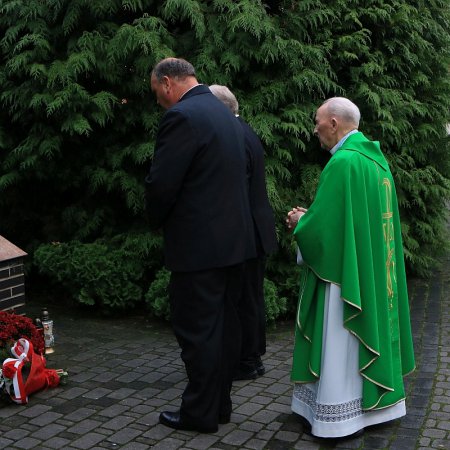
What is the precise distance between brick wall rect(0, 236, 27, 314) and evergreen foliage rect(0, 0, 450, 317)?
1.15 metres

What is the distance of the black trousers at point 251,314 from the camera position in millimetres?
5133

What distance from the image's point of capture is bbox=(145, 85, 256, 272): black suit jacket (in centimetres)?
391

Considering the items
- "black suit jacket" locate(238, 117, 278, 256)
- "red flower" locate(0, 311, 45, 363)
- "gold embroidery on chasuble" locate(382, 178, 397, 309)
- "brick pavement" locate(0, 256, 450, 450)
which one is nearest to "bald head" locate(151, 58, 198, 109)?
"black suit jacket" locate(238, 117, 278, 256)

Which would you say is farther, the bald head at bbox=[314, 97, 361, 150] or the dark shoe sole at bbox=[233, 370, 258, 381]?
the dark shoe sole at bbox=[233, 370, 258, 381]

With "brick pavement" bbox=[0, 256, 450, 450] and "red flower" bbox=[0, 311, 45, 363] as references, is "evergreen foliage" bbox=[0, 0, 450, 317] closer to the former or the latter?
"brick pavement" bbox=[0, 256, 450, 450]

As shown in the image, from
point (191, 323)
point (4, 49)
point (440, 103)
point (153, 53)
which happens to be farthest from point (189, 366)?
point (440, 103)

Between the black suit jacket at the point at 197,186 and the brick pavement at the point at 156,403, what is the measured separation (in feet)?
3.34

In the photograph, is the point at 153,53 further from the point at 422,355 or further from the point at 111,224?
the point at 422,355

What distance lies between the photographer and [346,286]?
13.1 feet

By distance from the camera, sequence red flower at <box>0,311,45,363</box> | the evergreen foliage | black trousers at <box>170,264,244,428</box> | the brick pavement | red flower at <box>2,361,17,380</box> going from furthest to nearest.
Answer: the evergreen foliage, red flower at <box>0,311,45,363</box>, red flower at <box>2,361,17,380</box>, the brick pavement, black trousers at <box>170,264,244,428</box>

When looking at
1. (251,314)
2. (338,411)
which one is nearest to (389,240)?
(338,411)

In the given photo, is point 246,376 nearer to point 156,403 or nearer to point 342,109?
point 156,403

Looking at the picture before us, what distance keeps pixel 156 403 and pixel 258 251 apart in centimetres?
118

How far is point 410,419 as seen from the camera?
14.7ft
